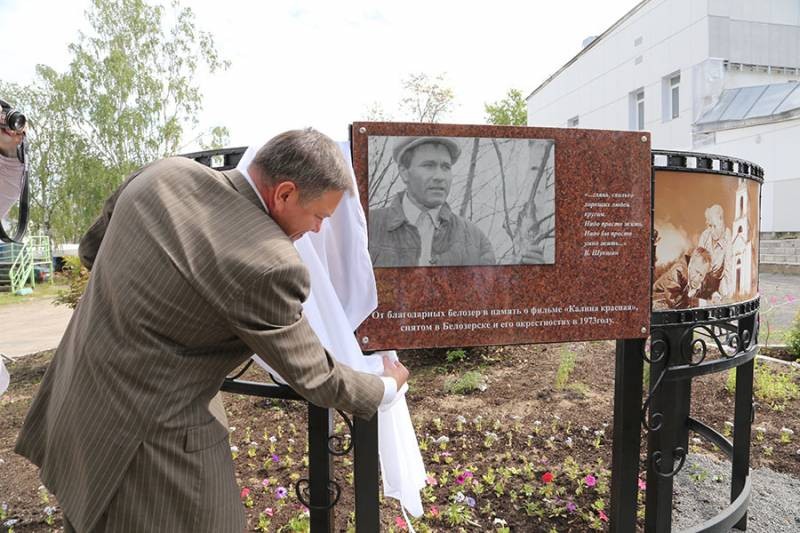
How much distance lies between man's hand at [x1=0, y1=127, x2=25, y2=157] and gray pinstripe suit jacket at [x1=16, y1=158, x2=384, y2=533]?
29.9 inches

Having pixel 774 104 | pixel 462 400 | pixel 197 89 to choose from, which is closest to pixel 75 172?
pixel 197 89

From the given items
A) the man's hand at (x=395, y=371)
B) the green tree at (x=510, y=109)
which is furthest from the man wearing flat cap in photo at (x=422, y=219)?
the green tree at (x=510, y=109)

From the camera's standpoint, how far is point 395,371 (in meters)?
1.87

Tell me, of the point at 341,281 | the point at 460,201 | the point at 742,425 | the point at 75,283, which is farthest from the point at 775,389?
the point at 75,283

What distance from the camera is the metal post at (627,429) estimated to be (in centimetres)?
227

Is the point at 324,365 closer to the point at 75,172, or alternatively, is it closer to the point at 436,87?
the point at 75,172

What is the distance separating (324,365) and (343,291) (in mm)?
390

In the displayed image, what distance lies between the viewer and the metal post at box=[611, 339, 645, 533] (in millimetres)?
2266

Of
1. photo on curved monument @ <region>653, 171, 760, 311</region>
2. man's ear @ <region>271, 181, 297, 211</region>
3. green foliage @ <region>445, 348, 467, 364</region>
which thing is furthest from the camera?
green foliage @ <region>445, 348, 467, 364</region>

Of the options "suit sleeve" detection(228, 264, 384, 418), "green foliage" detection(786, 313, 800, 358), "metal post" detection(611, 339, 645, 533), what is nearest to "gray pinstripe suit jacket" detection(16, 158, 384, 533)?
"suit sleeve" detection(228, 264, 384, 418)

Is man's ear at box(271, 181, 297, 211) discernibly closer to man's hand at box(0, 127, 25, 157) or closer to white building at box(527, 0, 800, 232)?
man's hand at box(0, 127, 25, 157)

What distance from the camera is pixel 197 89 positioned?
Result: 17.9 m

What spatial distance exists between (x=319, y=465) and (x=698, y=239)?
5.50 ft

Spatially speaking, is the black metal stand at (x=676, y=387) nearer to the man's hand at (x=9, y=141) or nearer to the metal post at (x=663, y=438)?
the metal post at (x=663, y=438)
